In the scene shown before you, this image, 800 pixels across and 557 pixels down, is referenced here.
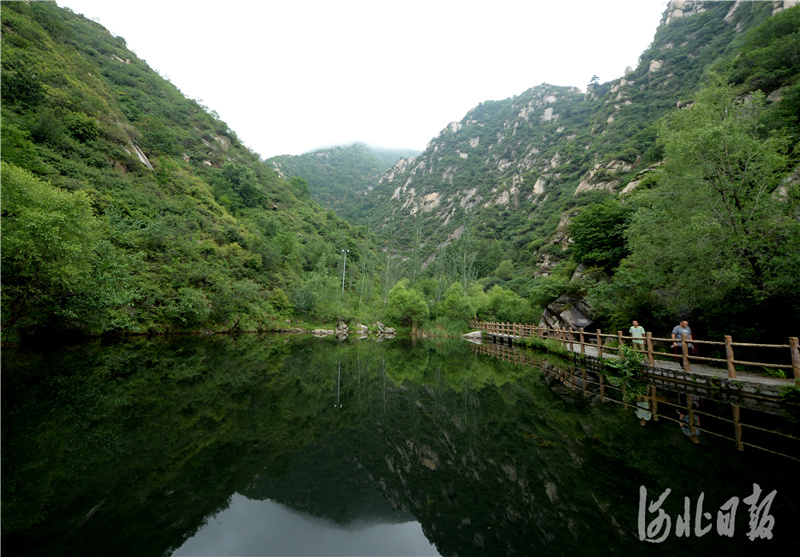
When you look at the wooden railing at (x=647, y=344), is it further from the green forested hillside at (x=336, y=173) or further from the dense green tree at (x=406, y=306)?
the green forested hillside at (x=336, y=173)

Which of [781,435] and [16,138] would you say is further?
[16,138]

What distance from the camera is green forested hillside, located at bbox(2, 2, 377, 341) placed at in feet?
41.3

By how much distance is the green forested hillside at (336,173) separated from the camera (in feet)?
351

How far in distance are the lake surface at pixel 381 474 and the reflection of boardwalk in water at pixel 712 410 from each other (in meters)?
0.06

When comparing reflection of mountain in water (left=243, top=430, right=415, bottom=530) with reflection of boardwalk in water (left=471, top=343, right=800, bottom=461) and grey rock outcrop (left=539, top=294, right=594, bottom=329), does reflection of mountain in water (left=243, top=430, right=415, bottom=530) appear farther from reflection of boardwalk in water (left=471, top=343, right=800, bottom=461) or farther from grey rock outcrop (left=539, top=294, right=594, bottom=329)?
grey rock outcrop (left=539, top=294, right=594, bottom=329)

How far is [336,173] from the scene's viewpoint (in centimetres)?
13400

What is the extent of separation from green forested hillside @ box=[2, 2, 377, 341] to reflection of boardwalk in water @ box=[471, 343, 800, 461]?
18.9 metres

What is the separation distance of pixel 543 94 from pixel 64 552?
504ft

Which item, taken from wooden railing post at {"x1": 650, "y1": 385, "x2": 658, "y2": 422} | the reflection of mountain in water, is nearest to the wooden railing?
wooden railing post at {"x1": 650, "y1": 385, "x2": 658, "y2": 422}

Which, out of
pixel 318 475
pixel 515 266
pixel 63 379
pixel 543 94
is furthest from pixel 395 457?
pixel 543 94

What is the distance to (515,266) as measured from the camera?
203 ft

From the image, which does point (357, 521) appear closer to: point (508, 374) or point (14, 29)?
point (508, 374)

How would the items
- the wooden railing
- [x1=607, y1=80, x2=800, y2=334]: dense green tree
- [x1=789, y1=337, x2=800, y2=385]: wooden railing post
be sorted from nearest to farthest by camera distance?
[x1=789, y1=337, x2=800, y2=385]: wooden railing post → the wooden railing → [x1=607, y1=80, x2=800, y2=334]: dense green tree

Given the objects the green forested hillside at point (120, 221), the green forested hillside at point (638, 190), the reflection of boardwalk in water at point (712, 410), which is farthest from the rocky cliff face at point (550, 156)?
the green forested hillside at point (120, 221)
